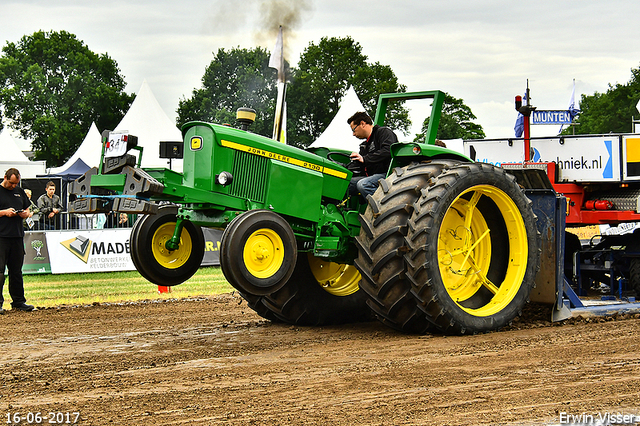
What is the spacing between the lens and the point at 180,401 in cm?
396

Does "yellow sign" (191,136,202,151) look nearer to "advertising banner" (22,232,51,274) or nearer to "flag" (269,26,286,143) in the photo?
"flag" (269,26,286,143)

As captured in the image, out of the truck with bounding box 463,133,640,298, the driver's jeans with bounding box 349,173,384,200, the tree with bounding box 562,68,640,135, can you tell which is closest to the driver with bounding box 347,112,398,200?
the driver's jeans with bounding box 349,173,384,200

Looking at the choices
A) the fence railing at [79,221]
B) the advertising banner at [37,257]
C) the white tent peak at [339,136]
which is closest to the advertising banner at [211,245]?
the fence railing at [79,221]

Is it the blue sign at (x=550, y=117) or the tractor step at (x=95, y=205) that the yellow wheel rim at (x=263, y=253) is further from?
the blue sign at (x=550, y=117)

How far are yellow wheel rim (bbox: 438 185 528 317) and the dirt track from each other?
1.44 ft

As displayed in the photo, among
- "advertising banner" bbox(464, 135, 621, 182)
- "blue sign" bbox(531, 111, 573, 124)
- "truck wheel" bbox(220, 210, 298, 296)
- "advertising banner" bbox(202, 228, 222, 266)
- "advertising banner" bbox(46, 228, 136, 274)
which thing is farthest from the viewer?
"advertising banner" bbox(202, 228, 222, 266)

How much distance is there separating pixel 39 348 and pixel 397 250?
322 cm

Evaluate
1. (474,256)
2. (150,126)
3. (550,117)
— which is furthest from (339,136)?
(474,256)

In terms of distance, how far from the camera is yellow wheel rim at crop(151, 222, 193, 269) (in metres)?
5.82

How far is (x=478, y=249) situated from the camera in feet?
22.1

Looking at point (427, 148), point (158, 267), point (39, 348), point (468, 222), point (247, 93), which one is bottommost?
point (39, 348)

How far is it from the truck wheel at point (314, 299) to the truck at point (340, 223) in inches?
0.7

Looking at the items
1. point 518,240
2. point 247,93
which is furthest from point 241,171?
point 247,93

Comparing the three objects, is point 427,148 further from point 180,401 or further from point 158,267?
point 180,401
